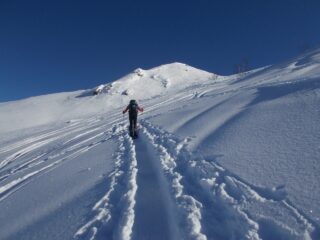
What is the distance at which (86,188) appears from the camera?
731 centimetres

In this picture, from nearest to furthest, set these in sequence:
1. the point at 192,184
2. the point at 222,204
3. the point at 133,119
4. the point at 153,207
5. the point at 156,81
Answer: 1. the point at 222,204
2. the point at 153,207
3. the point at 192,184
4. the point at 133,119
5. the point at 156,81

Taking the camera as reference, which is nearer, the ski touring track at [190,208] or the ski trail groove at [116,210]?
the ski touring track at [190,208]

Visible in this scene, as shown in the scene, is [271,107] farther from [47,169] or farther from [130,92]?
[130,92]

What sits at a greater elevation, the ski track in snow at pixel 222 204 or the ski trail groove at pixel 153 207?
the ski trail groove at pixel 153 207

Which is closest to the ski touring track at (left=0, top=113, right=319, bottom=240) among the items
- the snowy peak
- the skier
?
the skier

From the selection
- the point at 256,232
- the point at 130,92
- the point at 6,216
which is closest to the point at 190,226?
the point at 256,232

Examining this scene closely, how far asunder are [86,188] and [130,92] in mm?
41829

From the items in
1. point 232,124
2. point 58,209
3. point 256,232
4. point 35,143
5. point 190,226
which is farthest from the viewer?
point 35,143

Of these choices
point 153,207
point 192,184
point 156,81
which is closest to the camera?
point 153,207

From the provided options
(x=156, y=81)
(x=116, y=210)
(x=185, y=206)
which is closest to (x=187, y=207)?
(x=185, y=206)

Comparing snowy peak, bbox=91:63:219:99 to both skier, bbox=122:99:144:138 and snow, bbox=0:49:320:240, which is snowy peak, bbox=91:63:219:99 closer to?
skier, bbox=122:99:144:138

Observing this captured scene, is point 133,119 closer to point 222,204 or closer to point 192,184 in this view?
point 192,184

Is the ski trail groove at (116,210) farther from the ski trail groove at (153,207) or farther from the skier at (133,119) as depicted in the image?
the skier at (133,119)

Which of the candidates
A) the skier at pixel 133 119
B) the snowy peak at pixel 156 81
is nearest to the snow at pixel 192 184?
the skier at pixel 133 119
